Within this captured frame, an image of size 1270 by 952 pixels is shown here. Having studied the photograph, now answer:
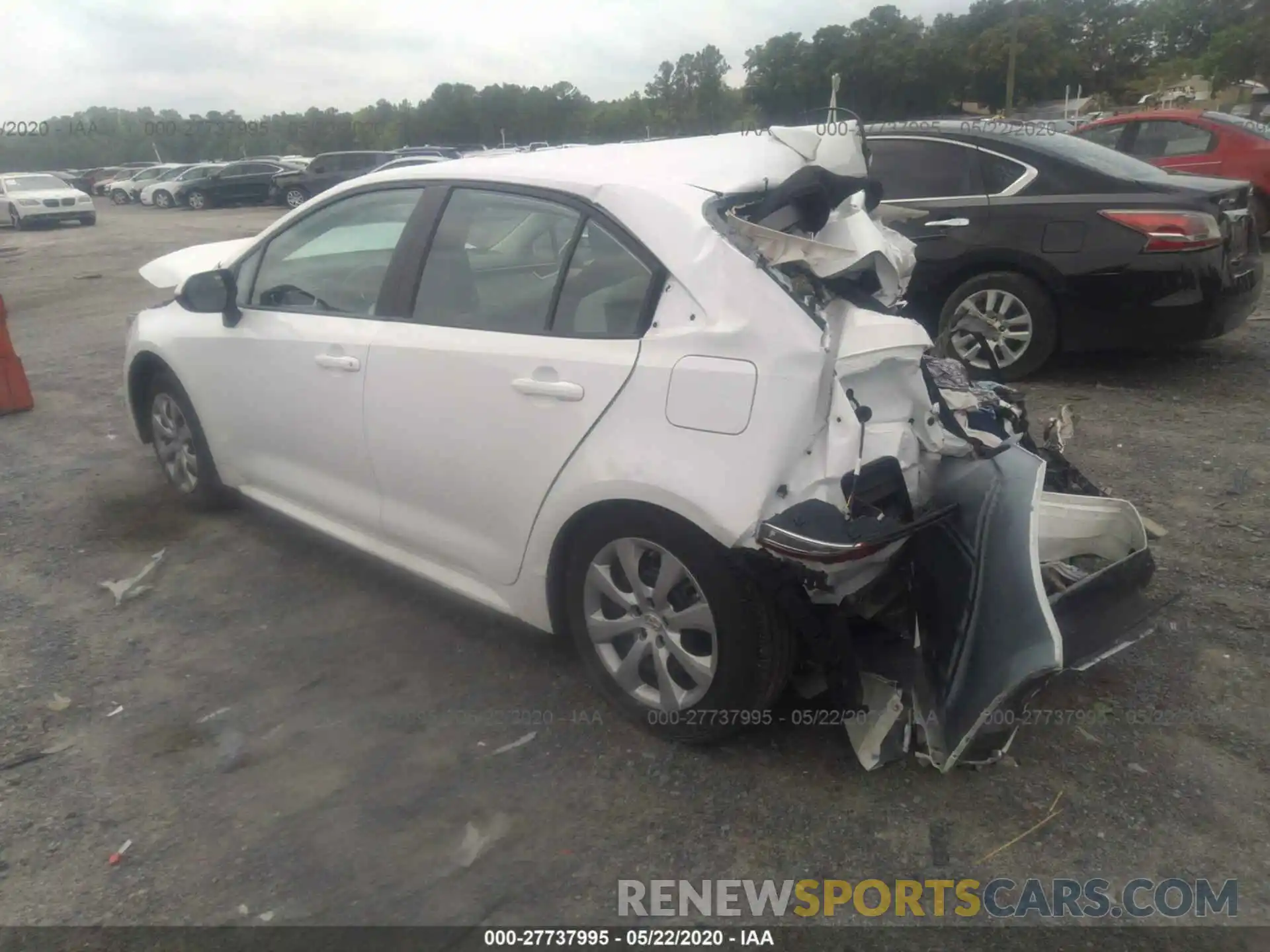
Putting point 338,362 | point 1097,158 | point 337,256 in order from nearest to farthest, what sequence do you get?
point 338,362 < point 337,256 < point 1097,158

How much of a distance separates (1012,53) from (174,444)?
2743 cm

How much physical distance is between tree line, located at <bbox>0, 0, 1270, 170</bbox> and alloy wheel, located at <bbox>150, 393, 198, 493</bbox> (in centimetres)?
830

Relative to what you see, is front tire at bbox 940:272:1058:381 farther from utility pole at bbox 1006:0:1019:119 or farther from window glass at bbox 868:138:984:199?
utility pole at bbox 1006:0:1019:119

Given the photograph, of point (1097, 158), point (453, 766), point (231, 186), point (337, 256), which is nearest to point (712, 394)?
point (453, 766)

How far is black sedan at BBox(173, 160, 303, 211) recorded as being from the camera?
109 feet

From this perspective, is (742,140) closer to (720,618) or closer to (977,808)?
(720,618)

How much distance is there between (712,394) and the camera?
263 cm

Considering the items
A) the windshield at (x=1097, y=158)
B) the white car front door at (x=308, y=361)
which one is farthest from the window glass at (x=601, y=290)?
the windshield at (x=1097, y=158)

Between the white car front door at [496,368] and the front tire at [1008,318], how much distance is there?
370 cm

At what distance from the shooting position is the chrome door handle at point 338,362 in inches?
139

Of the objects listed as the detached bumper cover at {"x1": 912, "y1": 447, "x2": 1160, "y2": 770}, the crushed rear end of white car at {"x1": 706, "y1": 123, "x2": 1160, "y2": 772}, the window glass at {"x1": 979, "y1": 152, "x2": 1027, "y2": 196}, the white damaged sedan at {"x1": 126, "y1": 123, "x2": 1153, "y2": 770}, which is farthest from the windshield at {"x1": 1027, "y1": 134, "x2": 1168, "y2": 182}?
the detached bumper cover at {"x1": 912, "y1": 447, "x2": 1160, "y2": 770}

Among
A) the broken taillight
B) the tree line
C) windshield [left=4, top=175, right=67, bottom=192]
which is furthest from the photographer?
windshield [left=4, top=175, right=67, bottom=192]

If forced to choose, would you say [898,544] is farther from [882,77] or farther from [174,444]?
[882,77]

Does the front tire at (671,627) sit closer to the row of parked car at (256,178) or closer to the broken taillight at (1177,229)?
the broken taillight at (1177,229)
